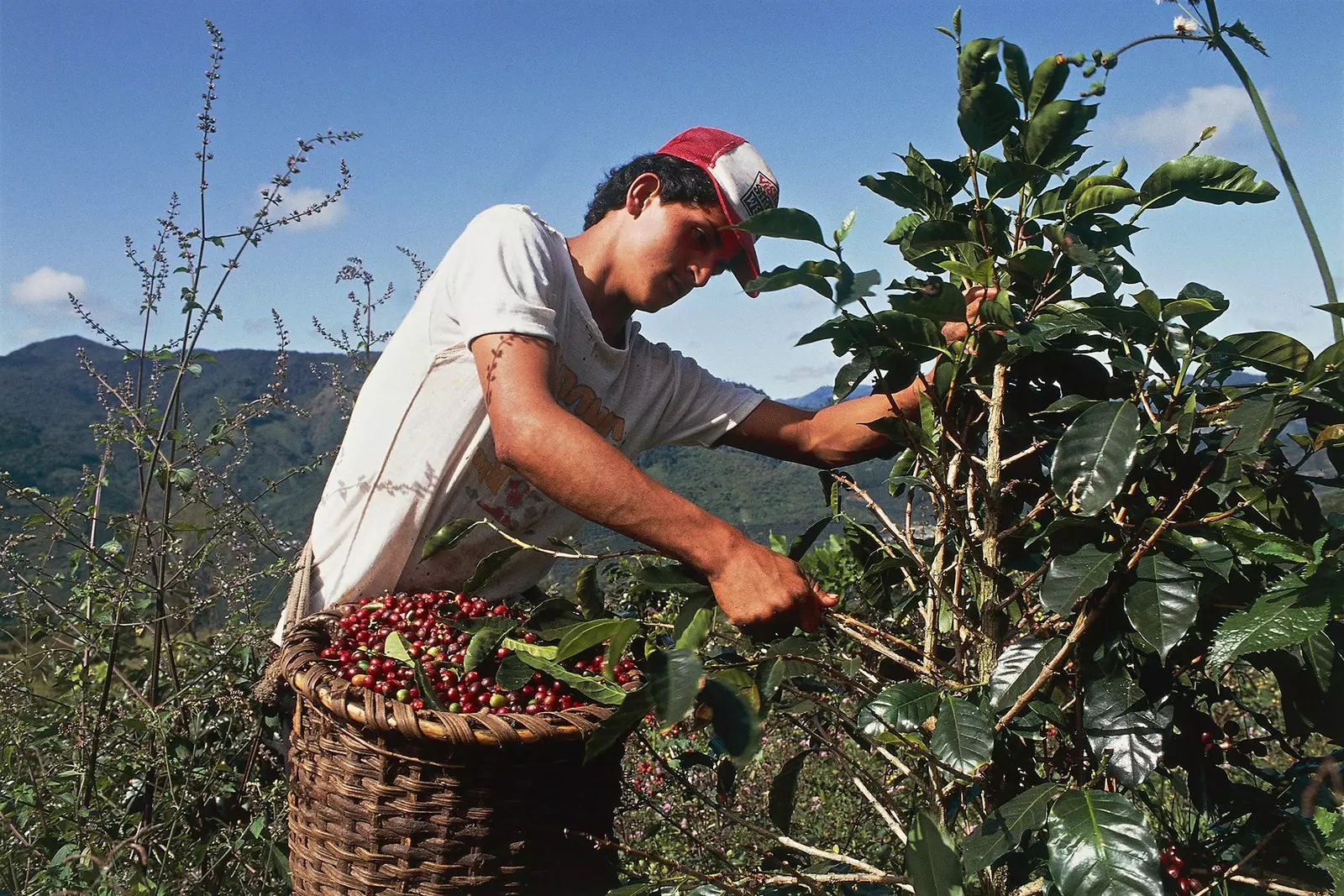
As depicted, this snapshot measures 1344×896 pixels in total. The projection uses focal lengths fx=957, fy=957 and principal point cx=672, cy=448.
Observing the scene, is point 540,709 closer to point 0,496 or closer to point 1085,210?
point 1085,210

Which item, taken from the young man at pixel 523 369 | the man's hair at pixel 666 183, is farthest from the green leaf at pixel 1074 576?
Answer: the man's hair at pixel 666 183

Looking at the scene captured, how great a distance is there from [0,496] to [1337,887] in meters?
3.26

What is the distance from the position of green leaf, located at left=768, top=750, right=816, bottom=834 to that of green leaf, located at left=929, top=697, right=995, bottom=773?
412 mm

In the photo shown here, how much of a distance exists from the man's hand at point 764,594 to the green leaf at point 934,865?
1.23 feet

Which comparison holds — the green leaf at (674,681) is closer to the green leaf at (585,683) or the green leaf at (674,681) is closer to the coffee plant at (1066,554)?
the coffee plant at (1066,554)

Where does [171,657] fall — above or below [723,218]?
below

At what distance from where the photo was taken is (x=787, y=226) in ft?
4.22

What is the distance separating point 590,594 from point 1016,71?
103 centimetres

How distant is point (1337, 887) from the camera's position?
116cm

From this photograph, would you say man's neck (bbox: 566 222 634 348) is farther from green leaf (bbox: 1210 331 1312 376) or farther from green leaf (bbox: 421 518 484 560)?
green leaf (bbox: 1210 331 1312 376)

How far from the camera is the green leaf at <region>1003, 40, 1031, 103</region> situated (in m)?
1.31

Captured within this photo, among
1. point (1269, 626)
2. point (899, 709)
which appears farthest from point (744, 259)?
point (1269, 626)

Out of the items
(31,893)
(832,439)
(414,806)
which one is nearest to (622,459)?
(414,806)

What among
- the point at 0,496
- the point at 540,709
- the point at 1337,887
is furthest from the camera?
the point at 0,496
